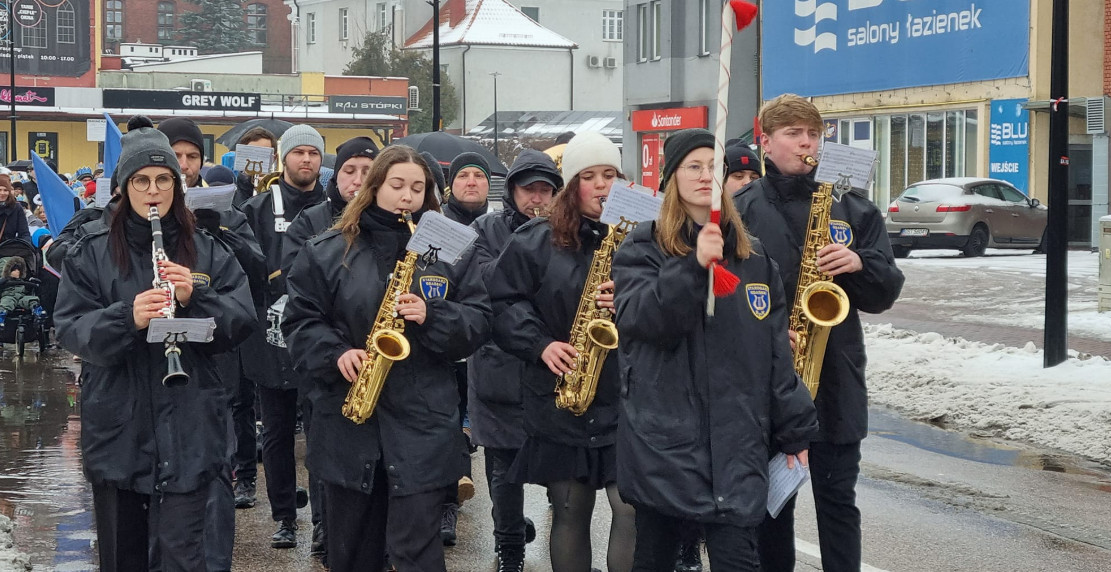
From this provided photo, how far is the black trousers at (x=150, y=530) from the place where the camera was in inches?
199

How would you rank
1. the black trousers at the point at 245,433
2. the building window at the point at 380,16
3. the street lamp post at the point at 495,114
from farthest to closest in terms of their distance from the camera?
the building window at the point at 380,16 < the street lamp post at the point at 495,114 < the black trousers at the point at 245,433

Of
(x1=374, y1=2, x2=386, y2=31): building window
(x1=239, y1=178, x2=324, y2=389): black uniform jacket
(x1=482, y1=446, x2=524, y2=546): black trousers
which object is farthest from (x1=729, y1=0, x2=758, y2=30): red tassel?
(x1=374, y1=2, x2=386, y2=31): building window

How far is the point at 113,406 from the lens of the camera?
5.02m

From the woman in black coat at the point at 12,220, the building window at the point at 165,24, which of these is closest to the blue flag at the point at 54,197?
the woman in black coat at the point at 12,220

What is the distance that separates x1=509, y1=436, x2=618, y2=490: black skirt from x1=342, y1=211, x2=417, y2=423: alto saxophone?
84 centimetres

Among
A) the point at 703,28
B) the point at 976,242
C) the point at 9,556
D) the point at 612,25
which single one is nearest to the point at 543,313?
the point at 9,556

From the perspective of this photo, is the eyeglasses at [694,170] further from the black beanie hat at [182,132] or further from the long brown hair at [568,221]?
the black beanie hat at [182,132]

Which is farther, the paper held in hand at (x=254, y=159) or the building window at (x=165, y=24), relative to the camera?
the building window at (x=165, y=24)

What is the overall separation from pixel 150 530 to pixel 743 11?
276 centimetres

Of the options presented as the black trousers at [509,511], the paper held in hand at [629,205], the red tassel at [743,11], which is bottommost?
the black trousers at [509,511]

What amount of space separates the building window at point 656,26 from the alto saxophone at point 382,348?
4542 cm

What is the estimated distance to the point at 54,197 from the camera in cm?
940

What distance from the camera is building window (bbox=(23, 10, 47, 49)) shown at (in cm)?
7144

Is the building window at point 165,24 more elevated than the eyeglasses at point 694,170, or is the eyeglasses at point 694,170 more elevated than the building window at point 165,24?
the building window at point 165,24
